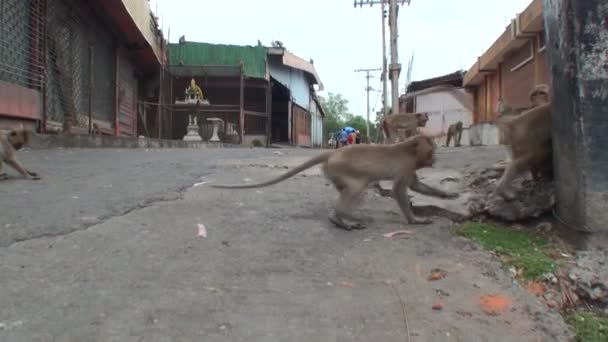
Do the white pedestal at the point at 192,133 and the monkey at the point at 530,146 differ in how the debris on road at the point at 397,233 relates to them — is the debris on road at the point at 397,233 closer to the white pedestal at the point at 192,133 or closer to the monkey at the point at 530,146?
the monkey at the point at 530,146

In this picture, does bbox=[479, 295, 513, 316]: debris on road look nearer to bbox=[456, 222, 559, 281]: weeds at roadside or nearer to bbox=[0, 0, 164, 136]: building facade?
bbox=[456, 222, 559, 281]: weeds at roadside

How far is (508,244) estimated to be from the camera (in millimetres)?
3301

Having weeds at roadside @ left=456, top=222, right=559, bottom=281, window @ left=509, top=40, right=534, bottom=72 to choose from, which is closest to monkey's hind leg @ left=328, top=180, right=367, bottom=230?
weeds at roadside @ left=456, top=222, right=559, bottom=281

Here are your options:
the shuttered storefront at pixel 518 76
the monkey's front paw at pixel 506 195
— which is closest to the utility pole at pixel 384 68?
the shuttered storefront at pixel 518 76

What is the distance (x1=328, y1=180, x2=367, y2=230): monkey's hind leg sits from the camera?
388cm

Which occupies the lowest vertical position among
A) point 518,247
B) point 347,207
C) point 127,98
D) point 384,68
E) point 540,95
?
point 518,247

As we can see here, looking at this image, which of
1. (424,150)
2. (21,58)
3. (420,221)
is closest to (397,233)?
(420,221)

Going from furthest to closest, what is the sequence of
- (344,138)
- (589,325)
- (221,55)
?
1. (344,138)
2. (221,55)
3. (589,325)

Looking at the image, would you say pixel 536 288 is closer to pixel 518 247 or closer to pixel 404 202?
pixel 518 247

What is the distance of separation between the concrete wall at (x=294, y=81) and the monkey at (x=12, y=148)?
59.6ft

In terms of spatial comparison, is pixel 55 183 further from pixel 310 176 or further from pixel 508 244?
pixel 508 244

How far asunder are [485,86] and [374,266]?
1817cm

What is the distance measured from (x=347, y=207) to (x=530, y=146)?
57.9 inches

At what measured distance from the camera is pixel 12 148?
589 centimetres
